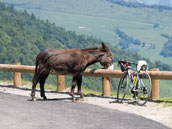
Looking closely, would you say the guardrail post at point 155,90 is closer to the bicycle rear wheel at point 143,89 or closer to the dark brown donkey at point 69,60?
the bicycle rear wheel at point 143,89

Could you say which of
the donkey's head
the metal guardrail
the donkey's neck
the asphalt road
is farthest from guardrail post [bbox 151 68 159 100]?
the asphalt road

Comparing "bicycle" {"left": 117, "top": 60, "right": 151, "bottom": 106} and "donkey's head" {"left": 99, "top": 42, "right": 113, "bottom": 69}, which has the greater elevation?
"donkey's head" {"left": 99, "top": 42, "right": 113, "bottom": 69}

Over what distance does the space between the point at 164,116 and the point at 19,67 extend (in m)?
6.65

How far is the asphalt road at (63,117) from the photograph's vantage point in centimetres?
705

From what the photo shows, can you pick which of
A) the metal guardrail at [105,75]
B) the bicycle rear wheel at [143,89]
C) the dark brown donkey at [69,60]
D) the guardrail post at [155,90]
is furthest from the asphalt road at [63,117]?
the guardrail post at [155,90]

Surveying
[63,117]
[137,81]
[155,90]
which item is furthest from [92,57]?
[63,117]

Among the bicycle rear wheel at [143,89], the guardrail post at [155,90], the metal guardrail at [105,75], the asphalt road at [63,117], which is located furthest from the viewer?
the guardrail post at [155,90]

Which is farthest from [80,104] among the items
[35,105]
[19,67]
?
[19,67]

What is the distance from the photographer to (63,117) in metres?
7.98

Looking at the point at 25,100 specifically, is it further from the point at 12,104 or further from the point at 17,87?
the point at 17,87

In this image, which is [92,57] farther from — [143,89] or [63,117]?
[63,117]

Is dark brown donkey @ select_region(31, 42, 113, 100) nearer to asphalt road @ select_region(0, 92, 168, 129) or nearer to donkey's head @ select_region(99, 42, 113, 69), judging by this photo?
donkey's head @ select_region(99, 42, 113, 69)

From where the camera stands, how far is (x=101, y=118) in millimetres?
7980

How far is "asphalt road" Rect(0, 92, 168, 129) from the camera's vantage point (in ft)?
23.1
